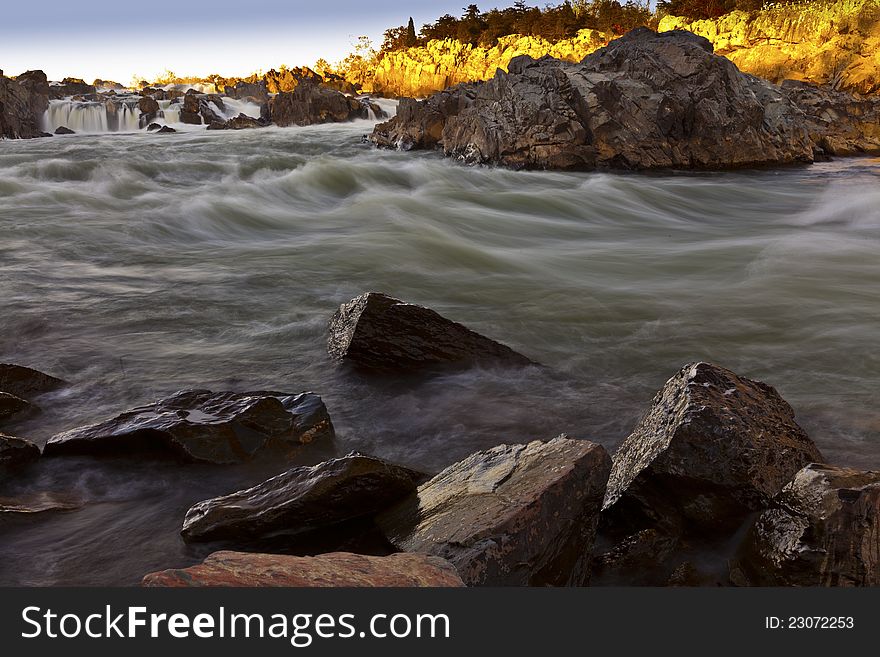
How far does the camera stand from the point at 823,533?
2.51 meters

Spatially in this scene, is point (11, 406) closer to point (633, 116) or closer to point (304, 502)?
point (304, 502)

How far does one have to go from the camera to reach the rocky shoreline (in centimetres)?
245

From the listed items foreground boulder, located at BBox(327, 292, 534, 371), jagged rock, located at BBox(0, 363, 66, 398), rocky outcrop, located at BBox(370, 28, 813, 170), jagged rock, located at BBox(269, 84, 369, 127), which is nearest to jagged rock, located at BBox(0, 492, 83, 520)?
jagged rock, located at BBox(0, 363, 66, 398)

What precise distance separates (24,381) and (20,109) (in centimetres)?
2623

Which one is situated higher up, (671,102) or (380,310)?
(671,102)

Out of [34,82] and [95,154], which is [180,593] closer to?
[95,154]

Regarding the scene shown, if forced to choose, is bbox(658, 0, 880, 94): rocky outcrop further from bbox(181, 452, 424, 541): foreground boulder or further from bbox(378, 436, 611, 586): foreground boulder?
bbox(181, 452, 424, 541): foreground boulder

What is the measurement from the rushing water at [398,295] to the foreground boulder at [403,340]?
212mm

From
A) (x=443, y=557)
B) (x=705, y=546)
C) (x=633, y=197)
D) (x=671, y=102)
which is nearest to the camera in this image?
(x=443, y=557)

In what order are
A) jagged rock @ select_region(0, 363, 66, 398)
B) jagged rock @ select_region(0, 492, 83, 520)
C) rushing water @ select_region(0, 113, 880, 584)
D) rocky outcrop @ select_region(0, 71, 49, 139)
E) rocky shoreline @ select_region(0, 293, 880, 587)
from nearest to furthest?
rocky shoreline @ select_region(0, 293, 880, 587) < jagged rock @ select_region(0, 492, 83, 520) < rushing water @ select_region(0, 113, 880, 584) < jagged rock @ select_region(0, 363, 66, 398) < rocky outcrop @ select_region(0, 71, 49, 139)

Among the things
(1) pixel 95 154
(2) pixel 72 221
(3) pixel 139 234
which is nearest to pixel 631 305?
(3) pixel 139 234

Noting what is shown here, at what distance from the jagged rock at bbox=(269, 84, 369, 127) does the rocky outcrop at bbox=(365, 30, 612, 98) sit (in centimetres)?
1896

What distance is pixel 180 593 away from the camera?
1930 millimetres

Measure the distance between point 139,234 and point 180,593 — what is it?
868 cm
